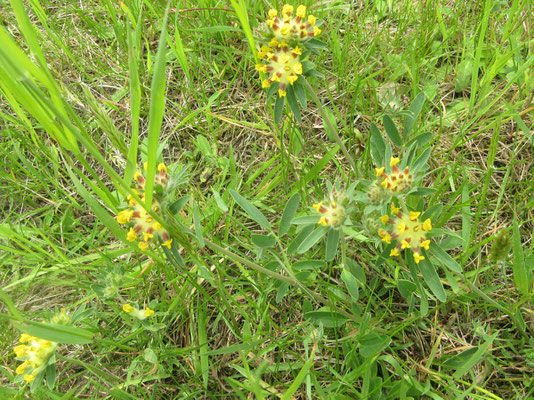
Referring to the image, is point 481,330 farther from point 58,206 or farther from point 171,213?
point 58,206

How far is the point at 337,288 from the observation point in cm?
245

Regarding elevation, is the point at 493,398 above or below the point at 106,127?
below

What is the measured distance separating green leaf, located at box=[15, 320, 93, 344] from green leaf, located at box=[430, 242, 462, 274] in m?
1.52

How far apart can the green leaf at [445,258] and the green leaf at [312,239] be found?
1.56 feet

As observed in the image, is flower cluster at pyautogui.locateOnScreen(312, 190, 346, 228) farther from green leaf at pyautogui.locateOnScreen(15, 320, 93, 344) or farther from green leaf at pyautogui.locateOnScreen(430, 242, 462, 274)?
green leaf at pyautogui.locateOnScreen(15, 320, 93, 344)

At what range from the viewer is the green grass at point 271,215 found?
7.06ft

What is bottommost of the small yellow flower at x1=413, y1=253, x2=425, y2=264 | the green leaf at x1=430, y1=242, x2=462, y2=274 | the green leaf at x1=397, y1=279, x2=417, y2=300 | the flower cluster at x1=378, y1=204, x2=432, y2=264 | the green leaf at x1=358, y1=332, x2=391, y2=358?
the green leaf at x1=358, y1=332, x2=391, y2=358

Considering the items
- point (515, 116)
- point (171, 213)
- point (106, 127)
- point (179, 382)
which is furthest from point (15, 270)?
point (515, 116)

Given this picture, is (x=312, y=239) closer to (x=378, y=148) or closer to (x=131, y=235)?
(x=378, y=148)

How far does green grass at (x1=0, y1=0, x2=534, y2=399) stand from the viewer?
7.06 feet

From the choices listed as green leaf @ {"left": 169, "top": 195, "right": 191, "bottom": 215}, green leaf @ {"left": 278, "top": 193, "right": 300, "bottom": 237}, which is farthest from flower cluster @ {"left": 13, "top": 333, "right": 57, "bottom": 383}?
green leaf @ {"left": 278, "top": 193, "right": 300, "bottom": 237}

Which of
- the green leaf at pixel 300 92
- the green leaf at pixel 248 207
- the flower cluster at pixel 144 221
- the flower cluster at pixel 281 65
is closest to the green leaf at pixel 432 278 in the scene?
the green leaf at pixel 248 207

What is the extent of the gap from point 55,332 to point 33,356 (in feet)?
1.60

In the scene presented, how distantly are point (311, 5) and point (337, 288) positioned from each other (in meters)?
2.08
